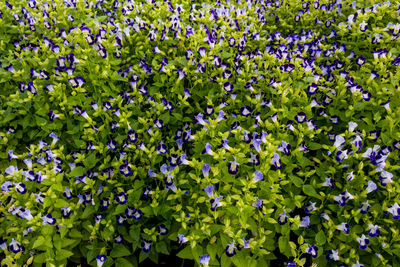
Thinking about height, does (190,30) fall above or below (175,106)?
above

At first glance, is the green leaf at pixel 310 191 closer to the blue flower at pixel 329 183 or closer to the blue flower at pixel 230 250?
the blue flower at pixel 329 183

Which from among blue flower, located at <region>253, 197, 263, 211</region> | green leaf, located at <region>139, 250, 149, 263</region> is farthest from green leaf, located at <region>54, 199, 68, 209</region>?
blue flower, located at <region>253, 197, 263, 211</region>

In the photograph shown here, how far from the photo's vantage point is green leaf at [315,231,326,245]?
2.88 m

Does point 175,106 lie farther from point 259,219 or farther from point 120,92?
point 259,219

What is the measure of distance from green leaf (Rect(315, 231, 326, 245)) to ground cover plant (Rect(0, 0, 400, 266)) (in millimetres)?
28

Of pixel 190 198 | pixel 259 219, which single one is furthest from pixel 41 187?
pixel 259 219

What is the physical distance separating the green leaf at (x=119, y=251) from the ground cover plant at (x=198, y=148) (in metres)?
0.03

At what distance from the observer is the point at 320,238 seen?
2902 millimetres

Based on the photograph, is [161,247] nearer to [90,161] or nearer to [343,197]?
[90,161]

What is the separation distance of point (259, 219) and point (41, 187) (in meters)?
2.28

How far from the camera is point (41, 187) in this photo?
323 cm

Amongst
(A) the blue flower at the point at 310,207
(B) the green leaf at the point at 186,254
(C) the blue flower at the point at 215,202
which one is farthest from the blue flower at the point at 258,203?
(B) the green leaf at the point at 186,254

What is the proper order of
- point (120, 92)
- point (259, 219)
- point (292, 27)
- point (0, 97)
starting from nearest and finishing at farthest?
point (259, 219)
point (120, 92)
point (0, 97)
point (292, 27)

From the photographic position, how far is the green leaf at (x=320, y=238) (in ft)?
9.44
